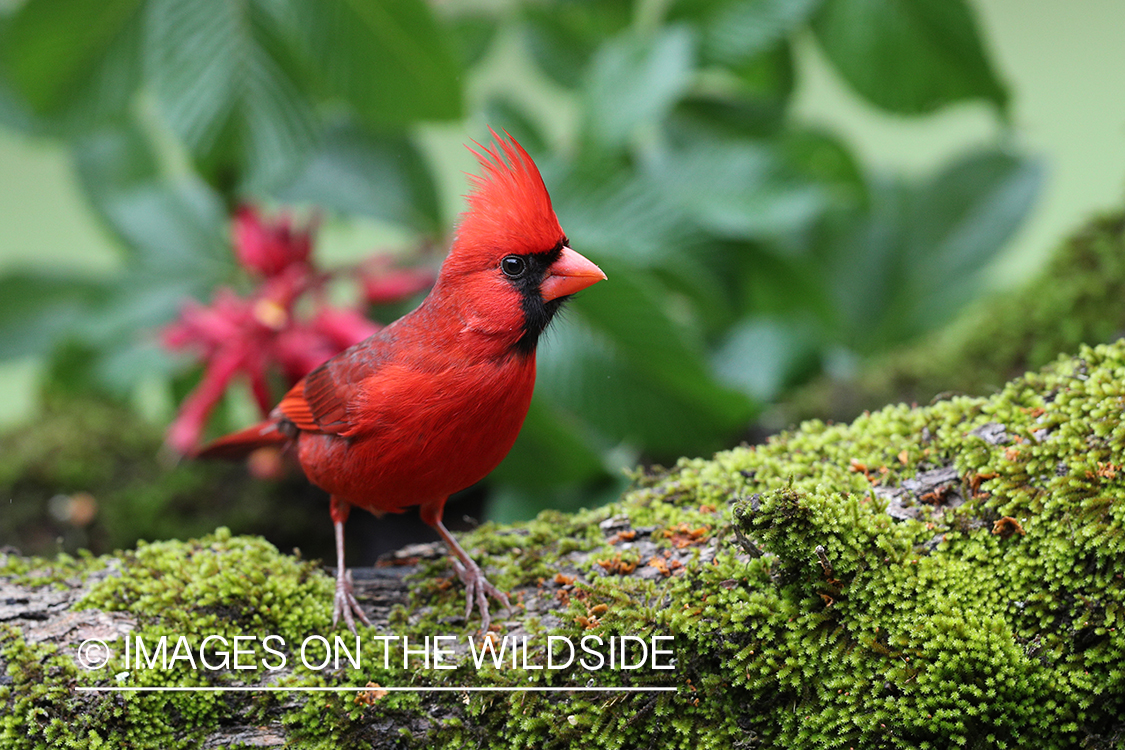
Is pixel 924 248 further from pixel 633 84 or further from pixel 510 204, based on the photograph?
pixel 510 204

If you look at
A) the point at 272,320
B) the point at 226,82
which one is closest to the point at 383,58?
the point at 226,82

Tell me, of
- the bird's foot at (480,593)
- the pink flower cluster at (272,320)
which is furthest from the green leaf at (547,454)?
the bird's foot at (480,593)

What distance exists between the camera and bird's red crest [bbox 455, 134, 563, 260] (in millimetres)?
1571

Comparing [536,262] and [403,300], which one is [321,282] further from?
[536,262]

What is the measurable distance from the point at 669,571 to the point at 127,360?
2.63 metres

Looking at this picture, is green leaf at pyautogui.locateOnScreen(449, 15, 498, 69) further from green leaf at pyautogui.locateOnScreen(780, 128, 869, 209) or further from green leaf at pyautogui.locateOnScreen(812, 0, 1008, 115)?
green leaf at pyautogui.locateOnScreen(812, 0, 1008, 115)

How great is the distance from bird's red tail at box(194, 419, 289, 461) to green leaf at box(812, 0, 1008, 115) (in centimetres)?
240

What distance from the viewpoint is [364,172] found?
3344 mm

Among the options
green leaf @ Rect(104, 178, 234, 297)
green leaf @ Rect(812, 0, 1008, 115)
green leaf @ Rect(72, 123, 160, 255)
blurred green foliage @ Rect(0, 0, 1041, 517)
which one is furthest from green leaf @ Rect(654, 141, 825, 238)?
green leaf @ Rect(72, 123, 160, 255)

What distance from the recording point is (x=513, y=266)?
162 cm

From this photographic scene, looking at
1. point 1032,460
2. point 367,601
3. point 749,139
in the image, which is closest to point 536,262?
point 367,601

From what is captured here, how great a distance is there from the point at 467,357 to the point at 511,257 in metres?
0.20

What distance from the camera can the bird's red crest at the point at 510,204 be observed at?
5.16ft

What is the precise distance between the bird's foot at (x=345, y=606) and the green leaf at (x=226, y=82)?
54.1 inches
